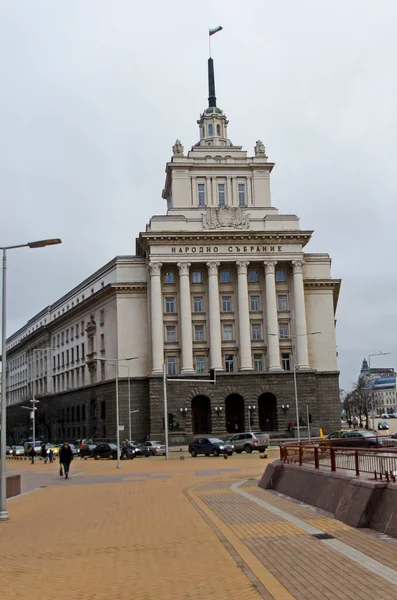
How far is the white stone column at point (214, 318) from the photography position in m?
78.6

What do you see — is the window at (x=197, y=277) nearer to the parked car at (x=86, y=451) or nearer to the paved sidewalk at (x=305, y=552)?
the parked car at (x=86, y=451)

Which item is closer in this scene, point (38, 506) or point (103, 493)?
point (38, 506)

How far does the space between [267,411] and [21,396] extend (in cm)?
7654

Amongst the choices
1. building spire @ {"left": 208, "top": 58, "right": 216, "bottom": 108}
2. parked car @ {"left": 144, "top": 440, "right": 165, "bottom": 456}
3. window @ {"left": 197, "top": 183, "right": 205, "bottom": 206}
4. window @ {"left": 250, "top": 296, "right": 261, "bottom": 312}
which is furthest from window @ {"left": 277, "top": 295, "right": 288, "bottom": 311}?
building spire @ {"left": 208, "top": 58, "right": 216, "bottom": 108}

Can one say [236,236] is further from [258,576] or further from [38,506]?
[258,576]

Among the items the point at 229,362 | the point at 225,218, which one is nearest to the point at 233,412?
the point at 229,362

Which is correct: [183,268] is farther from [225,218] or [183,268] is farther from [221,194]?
[221,194]

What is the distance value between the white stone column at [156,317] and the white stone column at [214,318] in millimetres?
5560

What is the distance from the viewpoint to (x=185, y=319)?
78.9 meters

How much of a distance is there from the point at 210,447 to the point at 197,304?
29.7 meters

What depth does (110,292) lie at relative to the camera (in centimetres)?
8488

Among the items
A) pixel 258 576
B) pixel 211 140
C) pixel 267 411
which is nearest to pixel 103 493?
pixel 258 576

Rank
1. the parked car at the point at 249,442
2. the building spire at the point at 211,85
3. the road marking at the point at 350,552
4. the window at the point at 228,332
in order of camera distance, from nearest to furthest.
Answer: the road marking at the point at 350,552 < the parked car at the point at 249,442 < the window at the point at 228,332 < the building spire at the point at 211,85

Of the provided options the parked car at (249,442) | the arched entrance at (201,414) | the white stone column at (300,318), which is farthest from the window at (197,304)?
the parked car at (249,442)
